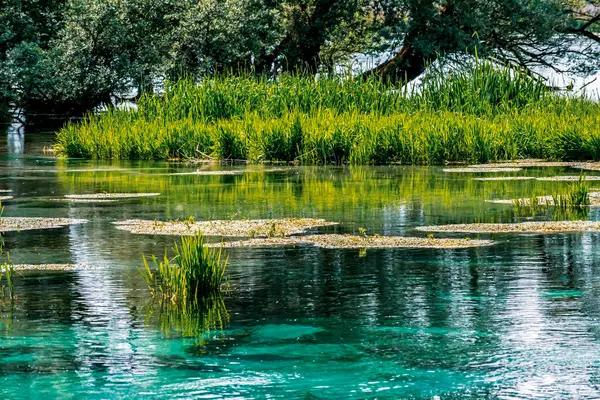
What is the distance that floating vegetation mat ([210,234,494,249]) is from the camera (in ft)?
24.8

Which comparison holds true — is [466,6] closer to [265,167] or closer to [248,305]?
[265,167]

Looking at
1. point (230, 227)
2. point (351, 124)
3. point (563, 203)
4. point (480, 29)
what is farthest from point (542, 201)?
point (480, 29)

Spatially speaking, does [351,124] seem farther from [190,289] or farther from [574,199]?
[190,289]

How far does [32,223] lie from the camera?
915 cm

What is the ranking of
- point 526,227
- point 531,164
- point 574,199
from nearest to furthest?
1. point 526,227
2. point 574,199
3. point 531,164

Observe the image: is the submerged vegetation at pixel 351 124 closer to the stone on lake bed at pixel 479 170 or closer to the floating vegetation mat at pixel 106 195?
the stone on lake bed at pixel 479 170

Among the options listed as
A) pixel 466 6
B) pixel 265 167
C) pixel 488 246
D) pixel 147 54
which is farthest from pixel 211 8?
pixel 488 246

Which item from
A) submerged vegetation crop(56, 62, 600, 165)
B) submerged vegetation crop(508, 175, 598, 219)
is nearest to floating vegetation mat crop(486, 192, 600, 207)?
submerged vegetation crop(508, 175, 598, 219)

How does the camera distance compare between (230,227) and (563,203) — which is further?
(563,203)

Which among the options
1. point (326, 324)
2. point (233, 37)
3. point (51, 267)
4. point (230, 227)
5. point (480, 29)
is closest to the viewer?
point (326, 324)

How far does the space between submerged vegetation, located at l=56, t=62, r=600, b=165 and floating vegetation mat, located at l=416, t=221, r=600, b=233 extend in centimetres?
726

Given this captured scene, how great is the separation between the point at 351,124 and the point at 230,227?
825cm

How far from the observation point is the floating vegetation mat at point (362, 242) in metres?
7.57

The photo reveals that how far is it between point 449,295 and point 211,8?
2411cm
